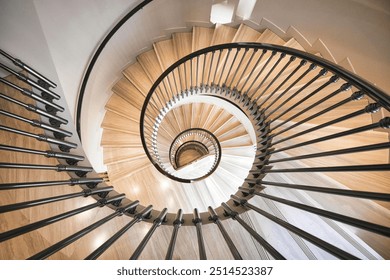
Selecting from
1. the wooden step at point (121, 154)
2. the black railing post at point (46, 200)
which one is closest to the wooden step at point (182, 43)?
the wooden step at point (121, 154)

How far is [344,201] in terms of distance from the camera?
1998 millimetres

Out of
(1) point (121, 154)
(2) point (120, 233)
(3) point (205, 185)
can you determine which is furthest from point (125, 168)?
(2) point (120, 233)

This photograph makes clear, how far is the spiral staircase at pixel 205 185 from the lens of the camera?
1364 millimetres

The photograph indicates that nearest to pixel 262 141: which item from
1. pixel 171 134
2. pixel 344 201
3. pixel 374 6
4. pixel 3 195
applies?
pixel 344 201

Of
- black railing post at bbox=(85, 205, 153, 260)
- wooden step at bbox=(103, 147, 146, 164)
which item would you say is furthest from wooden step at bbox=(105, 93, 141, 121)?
black railing post at bbox=(85, 205, 153, 260)

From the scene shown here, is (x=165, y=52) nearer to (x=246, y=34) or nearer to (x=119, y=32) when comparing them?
(x=119, y=32)

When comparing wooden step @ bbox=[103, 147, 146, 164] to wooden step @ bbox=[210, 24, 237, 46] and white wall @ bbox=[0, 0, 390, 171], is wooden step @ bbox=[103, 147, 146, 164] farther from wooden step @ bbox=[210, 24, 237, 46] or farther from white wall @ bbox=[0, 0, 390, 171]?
wooden step @ bbox=[210, 24, 237, 46]

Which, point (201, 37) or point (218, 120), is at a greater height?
point (201, 37)

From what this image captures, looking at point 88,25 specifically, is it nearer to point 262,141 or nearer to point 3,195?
point 3,195

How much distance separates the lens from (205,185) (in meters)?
5.21

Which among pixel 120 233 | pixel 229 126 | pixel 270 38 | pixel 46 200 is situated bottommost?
pixel 120 233

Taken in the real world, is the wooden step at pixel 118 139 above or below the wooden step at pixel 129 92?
below

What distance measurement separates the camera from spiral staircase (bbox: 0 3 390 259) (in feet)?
4.48

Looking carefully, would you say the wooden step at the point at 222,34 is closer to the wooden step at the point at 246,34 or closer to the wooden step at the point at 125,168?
the wooden step at the point at 246,34
